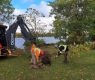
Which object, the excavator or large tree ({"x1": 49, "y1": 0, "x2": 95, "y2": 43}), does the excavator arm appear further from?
large tree ({"x1": 49, "y1": 0, "x2": 95, "y2": 43})

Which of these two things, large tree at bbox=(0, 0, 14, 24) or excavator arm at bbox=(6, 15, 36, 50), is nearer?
excavator arm at bbox=(6, 15, 36, 50)

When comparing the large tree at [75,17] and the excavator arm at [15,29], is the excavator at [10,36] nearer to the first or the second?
the excavator arm at [15,29]

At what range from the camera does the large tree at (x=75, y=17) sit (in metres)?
37.2

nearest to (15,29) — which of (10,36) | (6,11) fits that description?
(10,36)

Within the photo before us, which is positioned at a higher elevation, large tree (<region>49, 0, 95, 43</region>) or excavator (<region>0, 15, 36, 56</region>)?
large tree (<region>49, 0, 95, 43</region>)

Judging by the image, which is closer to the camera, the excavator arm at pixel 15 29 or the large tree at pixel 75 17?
the excavator arm at pixel 15 29

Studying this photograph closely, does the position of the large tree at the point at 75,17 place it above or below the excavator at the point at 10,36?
above

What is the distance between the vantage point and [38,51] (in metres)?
16.4

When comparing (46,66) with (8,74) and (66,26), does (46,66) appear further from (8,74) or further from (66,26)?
(66,26)

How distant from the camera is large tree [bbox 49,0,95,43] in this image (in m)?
37.2

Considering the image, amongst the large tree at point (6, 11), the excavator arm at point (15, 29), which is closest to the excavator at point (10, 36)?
the excavator arm at point (15, 29)

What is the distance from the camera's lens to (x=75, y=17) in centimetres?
3797

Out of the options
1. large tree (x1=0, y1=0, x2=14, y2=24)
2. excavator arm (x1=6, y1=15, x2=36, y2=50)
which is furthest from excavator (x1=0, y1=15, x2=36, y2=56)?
large tree (x1=0, y1=0, x2=14, y2=24)

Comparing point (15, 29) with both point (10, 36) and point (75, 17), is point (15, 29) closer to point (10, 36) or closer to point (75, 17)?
point (10, 36)
